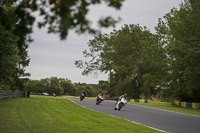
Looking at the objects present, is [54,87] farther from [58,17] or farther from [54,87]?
[58,17]

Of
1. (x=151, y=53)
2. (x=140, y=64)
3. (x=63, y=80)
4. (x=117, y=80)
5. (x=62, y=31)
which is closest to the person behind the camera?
(x=62, y=31)

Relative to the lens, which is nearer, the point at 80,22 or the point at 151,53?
the point at 80,22

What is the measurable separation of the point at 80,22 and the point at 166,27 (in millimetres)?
52593

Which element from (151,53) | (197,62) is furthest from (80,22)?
(151,53)

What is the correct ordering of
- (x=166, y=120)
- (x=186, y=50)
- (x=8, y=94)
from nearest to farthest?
(x=166, y=120) < (x=8, y=94) < (x=186, y=50)

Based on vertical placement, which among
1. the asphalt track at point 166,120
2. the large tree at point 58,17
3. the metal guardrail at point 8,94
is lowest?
the asphalt track at point 166,120

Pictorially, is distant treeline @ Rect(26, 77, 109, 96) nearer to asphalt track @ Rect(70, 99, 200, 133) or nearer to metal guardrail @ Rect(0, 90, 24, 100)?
metal guardrail @ Rect(0, 90, 24, 100)

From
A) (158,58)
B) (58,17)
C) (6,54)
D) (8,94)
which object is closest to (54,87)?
(158,58)

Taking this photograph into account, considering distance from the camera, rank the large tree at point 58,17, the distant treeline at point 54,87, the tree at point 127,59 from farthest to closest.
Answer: the distant treeline at point 54,87 < the tree at point 127,59 < the large tree at point 58,17

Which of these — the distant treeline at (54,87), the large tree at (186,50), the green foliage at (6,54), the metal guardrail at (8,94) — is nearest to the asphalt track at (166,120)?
the green foliage at (6,54)

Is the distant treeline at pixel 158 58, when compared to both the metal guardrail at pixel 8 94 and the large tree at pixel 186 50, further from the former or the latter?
the metal guardrail at pixel 8 94

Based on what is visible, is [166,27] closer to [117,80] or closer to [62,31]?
[117,80]

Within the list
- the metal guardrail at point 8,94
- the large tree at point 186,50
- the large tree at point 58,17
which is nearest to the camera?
the large tree at point 58,17

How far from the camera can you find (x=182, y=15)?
4691 centimetres
